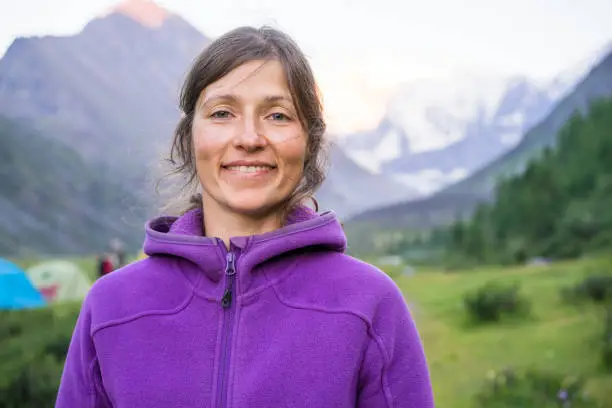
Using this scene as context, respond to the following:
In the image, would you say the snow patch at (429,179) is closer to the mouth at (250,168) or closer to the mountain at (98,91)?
the mountain at (98,91)

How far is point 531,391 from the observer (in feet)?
15.6

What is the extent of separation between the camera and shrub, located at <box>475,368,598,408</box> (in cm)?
466

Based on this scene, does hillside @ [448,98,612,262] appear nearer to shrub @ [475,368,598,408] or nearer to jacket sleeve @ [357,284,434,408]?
shrub @ [475,368,598,408]

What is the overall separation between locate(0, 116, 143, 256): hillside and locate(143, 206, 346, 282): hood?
4.61 meters

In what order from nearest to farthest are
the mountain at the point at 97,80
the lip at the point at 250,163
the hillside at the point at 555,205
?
1. the lip at the point at 250,163
2. the mountain at the point at 97,80
3. the hillside at the point at 555,205

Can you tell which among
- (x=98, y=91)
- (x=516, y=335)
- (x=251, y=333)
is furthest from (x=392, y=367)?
(x=98, y=91)

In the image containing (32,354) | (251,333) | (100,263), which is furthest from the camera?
(100,263)

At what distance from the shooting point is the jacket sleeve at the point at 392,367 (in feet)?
4.40

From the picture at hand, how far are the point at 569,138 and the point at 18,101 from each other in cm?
700

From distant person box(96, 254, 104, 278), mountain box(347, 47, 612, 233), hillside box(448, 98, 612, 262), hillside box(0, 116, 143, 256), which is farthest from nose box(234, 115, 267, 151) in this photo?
mountain box(347, 47, 612, 233)

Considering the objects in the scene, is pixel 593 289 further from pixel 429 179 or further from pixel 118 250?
pixel 118 250

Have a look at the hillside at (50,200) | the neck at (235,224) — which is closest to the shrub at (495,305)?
the hillside at (50,200)

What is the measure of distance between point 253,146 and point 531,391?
4.07 meters

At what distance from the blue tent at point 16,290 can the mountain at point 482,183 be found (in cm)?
442
